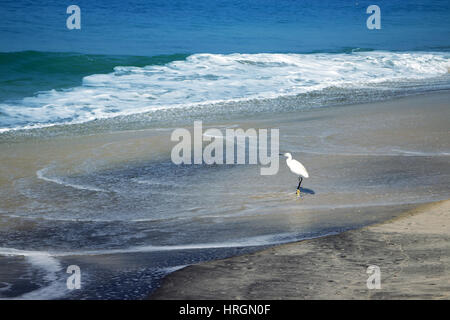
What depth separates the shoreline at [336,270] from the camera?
372 cm

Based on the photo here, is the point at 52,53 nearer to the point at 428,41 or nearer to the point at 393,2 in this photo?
the point at 428,41

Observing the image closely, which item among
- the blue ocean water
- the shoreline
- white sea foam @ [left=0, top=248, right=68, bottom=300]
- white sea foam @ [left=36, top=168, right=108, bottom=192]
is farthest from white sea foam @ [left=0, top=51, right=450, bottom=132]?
the shoreline

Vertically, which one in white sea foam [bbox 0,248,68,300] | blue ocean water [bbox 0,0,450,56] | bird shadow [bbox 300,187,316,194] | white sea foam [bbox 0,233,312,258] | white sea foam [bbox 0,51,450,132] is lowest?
white sea foam [bbox 0,248,68,300]

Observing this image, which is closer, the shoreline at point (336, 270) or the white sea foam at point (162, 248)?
the shoreline at point (336, 270)

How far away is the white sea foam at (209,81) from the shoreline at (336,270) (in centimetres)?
775

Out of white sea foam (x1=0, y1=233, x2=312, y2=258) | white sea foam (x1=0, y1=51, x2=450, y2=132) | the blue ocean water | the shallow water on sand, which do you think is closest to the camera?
the shallow water on sand

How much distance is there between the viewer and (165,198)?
646 centimetres

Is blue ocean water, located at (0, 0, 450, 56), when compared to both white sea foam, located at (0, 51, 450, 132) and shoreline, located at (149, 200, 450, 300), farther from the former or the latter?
shoreline, located at (149, 200, 450, 300)

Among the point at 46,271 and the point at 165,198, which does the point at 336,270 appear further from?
the point at 165,198

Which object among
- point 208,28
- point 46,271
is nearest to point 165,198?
point 46,271

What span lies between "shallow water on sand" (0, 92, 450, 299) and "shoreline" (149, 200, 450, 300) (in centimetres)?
25

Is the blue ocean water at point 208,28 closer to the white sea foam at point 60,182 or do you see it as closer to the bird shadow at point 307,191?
the white sea foam at point 60,182

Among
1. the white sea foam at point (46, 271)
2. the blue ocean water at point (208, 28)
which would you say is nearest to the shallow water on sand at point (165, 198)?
the white sea foam at point (46, 271)

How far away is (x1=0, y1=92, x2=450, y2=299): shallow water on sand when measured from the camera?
15.1ft
